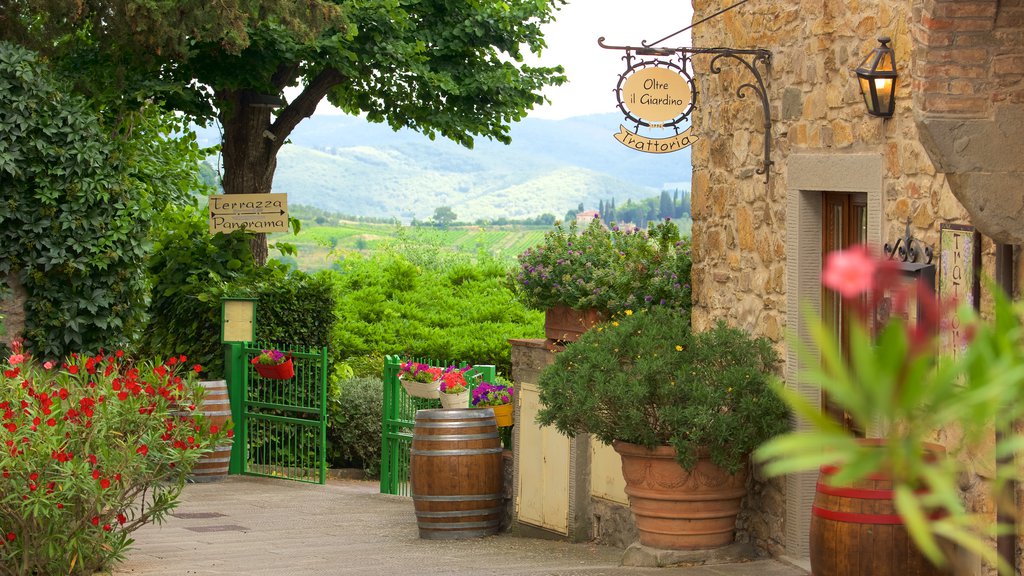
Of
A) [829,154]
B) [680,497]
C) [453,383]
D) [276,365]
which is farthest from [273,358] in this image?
[829,154]

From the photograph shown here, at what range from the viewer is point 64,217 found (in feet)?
39.4

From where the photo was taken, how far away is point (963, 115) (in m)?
5.20

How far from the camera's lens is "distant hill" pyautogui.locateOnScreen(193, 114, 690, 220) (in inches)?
4149

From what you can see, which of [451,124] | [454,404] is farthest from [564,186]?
[454,404]

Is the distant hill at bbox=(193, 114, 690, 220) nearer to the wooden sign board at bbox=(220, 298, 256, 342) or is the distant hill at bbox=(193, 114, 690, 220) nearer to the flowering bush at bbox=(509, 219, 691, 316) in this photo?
the wooden sign board at bbox=(220, 298, 256, 342)

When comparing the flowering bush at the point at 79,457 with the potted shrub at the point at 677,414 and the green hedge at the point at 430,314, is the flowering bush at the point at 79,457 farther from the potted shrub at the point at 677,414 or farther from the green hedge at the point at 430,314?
the green hedge at the point at 430,314

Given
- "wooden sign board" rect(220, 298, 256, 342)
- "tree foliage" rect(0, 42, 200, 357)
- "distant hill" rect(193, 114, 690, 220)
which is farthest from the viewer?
"distant hill" rect(193, 114, 690, 220)

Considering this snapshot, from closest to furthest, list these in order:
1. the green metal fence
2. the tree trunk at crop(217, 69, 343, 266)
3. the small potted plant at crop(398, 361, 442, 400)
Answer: the small potted plant at crop(398, 361, 442, 400) < the green metal fence < the tree trunk at crop(217, 69, 343, 266)

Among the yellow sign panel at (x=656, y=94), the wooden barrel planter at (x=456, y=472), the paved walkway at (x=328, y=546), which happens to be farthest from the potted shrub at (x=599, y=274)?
the paved walkway at (x=328, y=546)

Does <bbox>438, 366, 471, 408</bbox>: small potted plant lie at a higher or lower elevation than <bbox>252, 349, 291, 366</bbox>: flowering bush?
lower

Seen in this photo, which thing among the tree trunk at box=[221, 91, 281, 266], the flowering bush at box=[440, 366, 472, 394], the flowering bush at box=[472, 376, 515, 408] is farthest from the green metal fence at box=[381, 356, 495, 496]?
the tree trunk at box=[221, 91, 281, 266]

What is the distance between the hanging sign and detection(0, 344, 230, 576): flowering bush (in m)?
2.86

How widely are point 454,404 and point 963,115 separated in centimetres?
544

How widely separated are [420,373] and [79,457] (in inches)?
163
